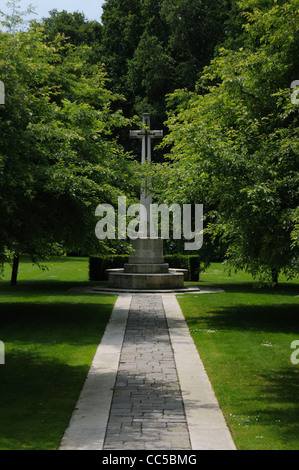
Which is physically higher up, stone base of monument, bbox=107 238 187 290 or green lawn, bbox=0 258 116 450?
stone base of monument, bbox=107 238 187 290

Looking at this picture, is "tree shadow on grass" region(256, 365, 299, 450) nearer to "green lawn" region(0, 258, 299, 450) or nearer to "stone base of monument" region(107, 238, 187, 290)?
"green lawn" region(0, 258, 299, 450)

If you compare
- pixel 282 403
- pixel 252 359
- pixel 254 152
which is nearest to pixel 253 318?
pixel 254 152

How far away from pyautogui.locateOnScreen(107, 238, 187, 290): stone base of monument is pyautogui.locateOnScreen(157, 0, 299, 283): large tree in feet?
24.3

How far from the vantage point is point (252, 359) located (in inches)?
419

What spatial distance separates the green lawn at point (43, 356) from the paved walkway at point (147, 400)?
0.25 m

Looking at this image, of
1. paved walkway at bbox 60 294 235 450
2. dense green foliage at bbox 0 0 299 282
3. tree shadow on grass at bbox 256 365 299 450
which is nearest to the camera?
paved walkway at bbox 60 294 235 450

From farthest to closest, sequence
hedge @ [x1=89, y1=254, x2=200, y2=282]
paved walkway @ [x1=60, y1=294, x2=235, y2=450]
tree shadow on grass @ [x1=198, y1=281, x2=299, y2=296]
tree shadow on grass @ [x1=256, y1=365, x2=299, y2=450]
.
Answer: hedge @ [x1=89, y1=254, x2=200, y2=282], tree shadow on grass @ [x1=198, y1=281, x2=299, y2=296], tree shadow on grass @ [x1=256, y1=365, x2=299, y2=450], paved walkway @ [x1=60, y1=294, x2=235, y2=450]

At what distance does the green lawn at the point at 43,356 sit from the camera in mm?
6613

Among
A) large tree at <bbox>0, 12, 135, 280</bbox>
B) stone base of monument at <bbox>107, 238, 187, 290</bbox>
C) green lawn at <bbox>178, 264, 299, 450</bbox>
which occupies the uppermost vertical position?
large tree at <bbox>0, 12, 135, 280</bbox>

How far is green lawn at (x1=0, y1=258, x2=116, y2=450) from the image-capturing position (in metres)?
6.61

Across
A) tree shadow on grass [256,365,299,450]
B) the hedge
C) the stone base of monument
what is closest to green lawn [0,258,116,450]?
the stone base of monument

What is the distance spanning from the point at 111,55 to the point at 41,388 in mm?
42270

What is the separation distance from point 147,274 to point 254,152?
419 inches

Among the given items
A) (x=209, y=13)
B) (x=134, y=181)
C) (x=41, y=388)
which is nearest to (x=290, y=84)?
(x=134, y=181)
